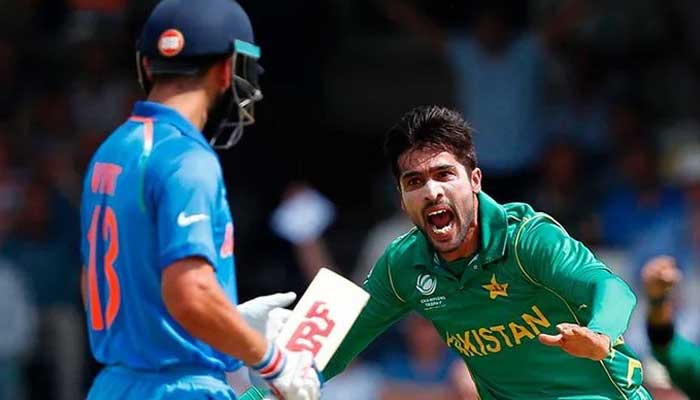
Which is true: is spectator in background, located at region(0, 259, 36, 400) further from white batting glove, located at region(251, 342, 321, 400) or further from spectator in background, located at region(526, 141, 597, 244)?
white batting glove, located at region(251, 342, 321, 400)

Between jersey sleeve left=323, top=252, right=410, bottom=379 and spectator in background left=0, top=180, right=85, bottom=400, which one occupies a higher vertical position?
jersey sleeve left=323, top=252, right=410, bottom=379

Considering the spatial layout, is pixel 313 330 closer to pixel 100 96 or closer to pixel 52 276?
pixel 52 276

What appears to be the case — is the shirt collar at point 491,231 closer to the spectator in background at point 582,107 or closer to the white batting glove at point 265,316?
the white batting glove at point 265,316

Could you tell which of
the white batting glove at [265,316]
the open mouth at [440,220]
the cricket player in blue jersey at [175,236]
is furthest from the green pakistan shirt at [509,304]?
the cricket player in blue jersey at [175,236]

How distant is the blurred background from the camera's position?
9039mm

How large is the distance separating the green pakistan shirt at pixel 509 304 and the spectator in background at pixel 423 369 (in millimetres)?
3217

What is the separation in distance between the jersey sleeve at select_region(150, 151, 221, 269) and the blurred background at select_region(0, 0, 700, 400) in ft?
14.2

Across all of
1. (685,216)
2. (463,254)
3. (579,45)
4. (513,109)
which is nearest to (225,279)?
(463,254)

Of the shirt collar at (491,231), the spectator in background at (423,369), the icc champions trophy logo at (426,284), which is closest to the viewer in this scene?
the shirt collar at (491,231)

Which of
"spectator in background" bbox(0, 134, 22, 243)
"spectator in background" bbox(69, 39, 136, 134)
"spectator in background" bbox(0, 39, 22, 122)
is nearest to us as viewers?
"spectator in background" bbox(0, 134, 22, 243)

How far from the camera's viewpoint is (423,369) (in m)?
8.38

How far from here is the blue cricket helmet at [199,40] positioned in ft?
14.2

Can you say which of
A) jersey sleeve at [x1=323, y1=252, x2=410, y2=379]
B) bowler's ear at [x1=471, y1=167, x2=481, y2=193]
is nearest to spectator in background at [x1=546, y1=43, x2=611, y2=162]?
jersey sleeve at [x1=323, y1=252, x2=410, y2=379]

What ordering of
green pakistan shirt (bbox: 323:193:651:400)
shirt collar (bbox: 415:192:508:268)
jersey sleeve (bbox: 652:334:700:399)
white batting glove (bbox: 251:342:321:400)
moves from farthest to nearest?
jersey sleeve (bbox: 652:334:700:399) → shirt collar (bbox: 415:192:508:268) → green pakistan shirt (bbox: 323:193:651:400) → white batting glove (bbox: 251:342:321:400)
